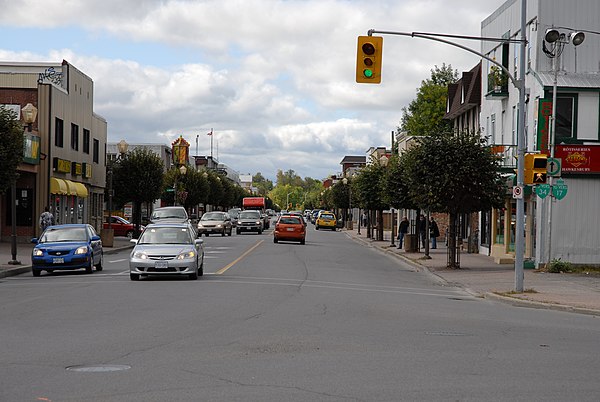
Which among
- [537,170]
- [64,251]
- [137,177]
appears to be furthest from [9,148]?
[137,177]

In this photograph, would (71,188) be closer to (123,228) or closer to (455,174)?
(123,228)

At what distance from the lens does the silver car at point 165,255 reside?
2255 centimetres

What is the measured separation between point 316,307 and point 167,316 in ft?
10.9

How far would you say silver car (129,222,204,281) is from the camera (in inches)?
888

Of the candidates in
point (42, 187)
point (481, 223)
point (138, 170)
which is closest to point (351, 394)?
point (481, 223)

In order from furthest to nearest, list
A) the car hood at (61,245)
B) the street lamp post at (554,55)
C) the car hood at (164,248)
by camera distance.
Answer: the street lamp post at (554,55) < the car hood at (61,245) < the car hood at (164,248)

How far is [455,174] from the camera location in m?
31.3

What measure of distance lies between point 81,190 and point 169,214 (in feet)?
25.6

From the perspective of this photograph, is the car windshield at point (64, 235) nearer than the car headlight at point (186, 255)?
No

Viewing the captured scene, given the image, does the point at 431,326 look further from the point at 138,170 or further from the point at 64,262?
the point at 138,170

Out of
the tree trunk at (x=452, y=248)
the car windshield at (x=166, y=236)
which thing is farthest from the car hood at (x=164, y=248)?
the tree trunk at (x=452, y=248)

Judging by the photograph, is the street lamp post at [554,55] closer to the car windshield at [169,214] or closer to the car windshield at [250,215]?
the car windshield at [169,214]

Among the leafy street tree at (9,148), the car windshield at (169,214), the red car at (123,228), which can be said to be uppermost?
the leafy street tree at (9,148)

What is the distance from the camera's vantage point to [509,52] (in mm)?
37344
